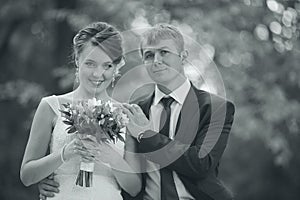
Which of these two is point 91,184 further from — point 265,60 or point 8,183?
point 8,183

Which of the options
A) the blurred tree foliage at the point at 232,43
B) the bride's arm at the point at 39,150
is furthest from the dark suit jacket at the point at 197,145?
the blurred tree foliage at the point at 232,43

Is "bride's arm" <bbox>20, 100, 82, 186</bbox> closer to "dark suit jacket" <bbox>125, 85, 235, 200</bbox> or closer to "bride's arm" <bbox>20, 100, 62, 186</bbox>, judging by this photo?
"bride's arm" <bbox>20, 100, 62, 186</bbox>

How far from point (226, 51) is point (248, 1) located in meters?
0.84

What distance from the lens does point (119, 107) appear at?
3.88 meters

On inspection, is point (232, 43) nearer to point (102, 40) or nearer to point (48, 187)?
point (102, 40)

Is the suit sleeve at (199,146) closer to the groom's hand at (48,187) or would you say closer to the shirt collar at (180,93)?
the shirt collar at (180,93)

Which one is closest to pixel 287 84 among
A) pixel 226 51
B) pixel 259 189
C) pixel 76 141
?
pixel 226 51

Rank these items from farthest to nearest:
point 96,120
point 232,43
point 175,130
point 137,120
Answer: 1. point 232,43
2. point 175,130
3. point 137,120
4. point 96,120

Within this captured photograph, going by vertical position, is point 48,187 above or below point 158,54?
below

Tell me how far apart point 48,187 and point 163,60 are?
113cm

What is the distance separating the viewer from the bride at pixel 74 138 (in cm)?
398

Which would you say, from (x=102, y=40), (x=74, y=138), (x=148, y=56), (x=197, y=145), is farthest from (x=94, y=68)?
(x=197, y=145)

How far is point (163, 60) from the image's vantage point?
3986 mm

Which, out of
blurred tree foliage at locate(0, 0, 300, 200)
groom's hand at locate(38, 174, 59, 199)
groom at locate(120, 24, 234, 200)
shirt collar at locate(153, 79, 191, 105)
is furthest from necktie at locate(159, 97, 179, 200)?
blurred tree foliage at locate(0, 0, 300, 200)
